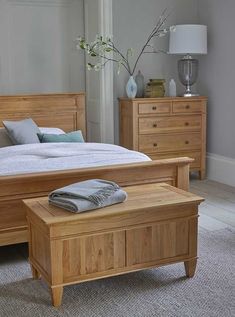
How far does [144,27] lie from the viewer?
5.64 metres

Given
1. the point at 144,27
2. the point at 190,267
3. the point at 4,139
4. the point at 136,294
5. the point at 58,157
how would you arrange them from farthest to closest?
the point at 144,27 < the point at 4,139 < the point at 58,157 < the point at 190,267 < the point at 136,294

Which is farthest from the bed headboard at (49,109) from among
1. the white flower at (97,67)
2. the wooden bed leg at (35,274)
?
the wooden bed leg at (35,274)

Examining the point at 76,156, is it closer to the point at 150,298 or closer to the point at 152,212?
the point at 152,212

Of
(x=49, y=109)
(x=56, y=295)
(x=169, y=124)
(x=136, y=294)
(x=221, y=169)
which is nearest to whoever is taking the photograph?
(x=56, y=295)

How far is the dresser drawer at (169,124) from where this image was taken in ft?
17.4

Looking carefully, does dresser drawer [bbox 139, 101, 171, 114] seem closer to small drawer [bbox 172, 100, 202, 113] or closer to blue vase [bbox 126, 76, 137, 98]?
small drawer [bbox 172, 100, 202, 113]

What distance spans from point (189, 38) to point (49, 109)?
1762 mm

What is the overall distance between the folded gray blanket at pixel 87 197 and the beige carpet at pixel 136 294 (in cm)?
52

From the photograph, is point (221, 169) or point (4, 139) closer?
point (4, 139)

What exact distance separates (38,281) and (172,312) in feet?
2.84

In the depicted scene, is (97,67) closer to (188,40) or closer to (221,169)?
(188,40)

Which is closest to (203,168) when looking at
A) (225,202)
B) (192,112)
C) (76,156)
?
(192,112)

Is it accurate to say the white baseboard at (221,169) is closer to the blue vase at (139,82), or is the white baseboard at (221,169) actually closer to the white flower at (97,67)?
the blue vase at (139,82)

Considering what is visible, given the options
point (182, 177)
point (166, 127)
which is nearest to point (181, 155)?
point (166, 127)
